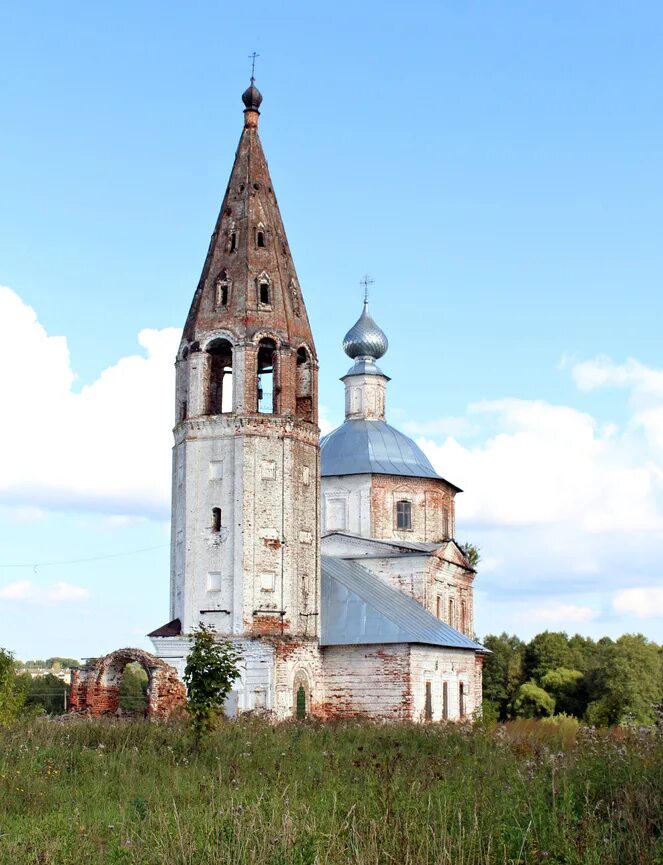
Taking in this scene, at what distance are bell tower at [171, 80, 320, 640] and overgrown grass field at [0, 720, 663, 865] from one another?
12199 mm

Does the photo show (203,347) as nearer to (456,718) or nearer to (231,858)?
(456,718)

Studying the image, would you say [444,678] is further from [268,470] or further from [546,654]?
[546,654]

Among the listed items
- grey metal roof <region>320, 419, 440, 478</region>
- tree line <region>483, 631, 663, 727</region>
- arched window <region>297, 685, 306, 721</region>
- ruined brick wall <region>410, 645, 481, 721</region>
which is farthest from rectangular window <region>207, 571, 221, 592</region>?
tree line <region>483, 631, 663, 727</region>

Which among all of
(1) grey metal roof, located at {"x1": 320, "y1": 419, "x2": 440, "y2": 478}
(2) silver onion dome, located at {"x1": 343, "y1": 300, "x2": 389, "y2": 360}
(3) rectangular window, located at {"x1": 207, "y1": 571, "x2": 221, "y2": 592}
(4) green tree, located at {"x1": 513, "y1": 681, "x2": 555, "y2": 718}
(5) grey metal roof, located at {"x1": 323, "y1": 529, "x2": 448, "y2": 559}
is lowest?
(4) green tree, located at {"x1": 513, "y1": 681, "x2": 555, "y2": 718}

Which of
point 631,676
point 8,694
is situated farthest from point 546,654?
point 8,694

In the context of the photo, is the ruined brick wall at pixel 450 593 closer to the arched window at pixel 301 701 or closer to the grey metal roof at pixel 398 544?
the grey metal roof at pixel 398 544

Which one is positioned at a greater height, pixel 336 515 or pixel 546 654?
pixel 336 515

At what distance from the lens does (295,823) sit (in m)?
7.55

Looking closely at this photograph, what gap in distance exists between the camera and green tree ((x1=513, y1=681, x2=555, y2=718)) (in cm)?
5274

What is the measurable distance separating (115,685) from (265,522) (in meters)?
5.40

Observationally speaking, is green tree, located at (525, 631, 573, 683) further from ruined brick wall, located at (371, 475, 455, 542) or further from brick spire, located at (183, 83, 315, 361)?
brick spire, located at (183, 83, 315, 361)

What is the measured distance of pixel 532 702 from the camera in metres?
53.4

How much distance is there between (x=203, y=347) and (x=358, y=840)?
2240 centimetres

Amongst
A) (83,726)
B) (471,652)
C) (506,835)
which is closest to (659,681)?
(471,652)
